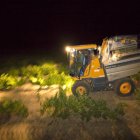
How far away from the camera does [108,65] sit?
7.85 meters

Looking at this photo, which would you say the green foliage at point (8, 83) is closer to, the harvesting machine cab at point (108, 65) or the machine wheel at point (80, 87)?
the machine wheel at point (80, 87)

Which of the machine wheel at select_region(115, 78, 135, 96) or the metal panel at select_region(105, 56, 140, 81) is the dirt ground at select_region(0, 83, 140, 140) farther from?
the metal panel at select_region(105, 56, 140, 81)

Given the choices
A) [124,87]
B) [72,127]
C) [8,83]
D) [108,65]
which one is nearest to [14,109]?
[72,127]

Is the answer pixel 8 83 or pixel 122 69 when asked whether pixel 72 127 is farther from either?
pixel 8 83

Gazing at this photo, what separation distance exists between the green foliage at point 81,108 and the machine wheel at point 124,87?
3.63 feet

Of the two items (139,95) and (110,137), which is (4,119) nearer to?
(110,137)

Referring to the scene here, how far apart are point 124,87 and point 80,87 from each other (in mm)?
1759

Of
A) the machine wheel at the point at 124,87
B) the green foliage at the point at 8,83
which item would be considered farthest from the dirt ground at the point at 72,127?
the green foliage at the point at 8,83

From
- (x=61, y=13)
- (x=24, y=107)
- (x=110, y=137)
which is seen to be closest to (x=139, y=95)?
(x=110, y=137)

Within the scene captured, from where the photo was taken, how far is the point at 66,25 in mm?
46000

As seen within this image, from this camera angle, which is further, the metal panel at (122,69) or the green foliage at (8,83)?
the green foliage at (8,83)

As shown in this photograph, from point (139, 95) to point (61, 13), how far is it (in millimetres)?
51721

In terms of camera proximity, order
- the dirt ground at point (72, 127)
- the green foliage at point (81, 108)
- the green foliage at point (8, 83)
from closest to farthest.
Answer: the dirt ground at point (72, 127), the green foliage at point (81, 108), the green foliage at point (8, 83)

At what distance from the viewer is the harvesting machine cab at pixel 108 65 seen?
7.93 meters
